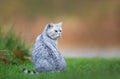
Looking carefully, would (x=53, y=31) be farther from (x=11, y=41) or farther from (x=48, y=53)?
(x=11, y=41)

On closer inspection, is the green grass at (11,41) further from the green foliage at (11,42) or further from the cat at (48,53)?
the cat at (48,53)

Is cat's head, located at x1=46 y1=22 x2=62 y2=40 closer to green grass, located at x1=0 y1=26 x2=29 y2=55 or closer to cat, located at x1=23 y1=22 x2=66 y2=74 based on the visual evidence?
cat, located at x1=23 y1=22 x2=66 y2=74

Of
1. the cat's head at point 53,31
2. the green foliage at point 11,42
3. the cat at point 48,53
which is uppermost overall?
the green foliage at point 11,42

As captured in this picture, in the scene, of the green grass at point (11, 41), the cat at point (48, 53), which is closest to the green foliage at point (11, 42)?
the green grass at point (11, 41)

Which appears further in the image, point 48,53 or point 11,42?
point 11,42

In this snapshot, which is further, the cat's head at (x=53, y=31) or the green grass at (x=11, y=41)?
the green grass at (x=11, y=41)

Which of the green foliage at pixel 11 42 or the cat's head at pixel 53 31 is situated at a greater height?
the green foliage at pixel 11 42

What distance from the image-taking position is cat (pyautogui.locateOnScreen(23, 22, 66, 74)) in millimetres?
9742

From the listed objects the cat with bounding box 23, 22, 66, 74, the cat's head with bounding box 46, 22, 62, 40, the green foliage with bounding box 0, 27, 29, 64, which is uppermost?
the green foliage with bounding box 0, 27, 29, 64

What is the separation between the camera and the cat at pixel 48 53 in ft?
32.0

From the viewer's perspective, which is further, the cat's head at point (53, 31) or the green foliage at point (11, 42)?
the green foliage at point (11, 42)

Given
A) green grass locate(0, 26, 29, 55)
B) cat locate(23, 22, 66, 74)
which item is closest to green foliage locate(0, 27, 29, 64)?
green grass locate(0, 26, 29, 55)

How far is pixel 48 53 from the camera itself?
32.0 ft

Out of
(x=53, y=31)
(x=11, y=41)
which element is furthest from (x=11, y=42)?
(x=53, y=31)
